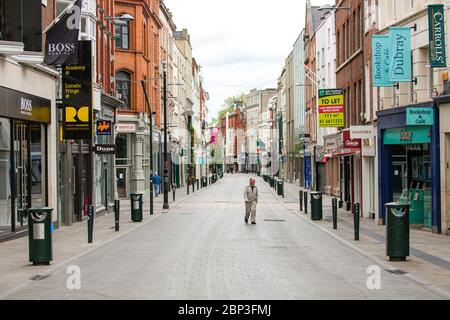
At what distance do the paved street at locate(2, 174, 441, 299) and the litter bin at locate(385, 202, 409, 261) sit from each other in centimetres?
64

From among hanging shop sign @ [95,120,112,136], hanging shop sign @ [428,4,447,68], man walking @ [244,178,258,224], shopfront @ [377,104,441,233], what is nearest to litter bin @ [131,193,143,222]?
hanging shop sign @ [95,120,112,136]

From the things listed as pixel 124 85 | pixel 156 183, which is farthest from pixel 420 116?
pixel 156 183

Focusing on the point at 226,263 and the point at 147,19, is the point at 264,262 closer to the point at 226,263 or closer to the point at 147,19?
the point at 226,263

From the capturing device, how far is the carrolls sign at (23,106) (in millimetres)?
22281

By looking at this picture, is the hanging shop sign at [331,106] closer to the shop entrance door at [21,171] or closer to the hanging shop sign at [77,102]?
the hanging shop sign at [77,102]

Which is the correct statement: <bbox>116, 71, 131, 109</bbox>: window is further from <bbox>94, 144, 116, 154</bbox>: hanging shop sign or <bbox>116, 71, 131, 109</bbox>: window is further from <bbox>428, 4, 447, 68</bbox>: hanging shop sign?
<bbox>428, 4, 447, 68</bbox>: hanging shop sign

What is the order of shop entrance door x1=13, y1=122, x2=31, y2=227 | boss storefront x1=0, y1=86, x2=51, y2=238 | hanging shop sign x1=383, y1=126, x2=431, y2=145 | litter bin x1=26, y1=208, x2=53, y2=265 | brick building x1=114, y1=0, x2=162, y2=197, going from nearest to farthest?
litter bin x1=26, y1=208, x2=53, y2=265
boss storefront x1=0, y1=86, x2=51, y2=238
shop entrance door x1=13, y1=122, x2=31, y2=227
hanging shop sign x1=383, y1=126, x2=431, y2=145
brick building x1=114, y1=0, x2=162, y2=197

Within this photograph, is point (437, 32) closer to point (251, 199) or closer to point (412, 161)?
point (412, 161)

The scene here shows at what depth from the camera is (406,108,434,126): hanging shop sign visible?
24.7 metres

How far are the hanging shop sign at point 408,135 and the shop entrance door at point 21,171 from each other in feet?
42.6

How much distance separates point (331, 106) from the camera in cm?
3731

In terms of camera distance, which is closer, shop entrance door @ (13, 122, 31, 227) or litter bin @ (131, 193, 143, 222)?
shop entrance door @ (13, 122, 31, 227)

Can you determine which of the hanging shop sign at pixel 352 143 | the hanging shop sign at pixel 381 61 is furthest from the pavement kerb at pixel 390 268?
the hanging shop sign at pixel 352 143
